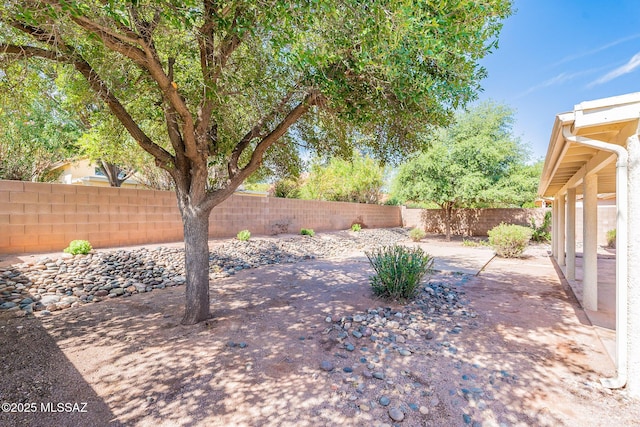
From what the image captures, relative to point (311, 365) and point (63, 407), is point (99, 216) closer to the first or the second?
point (63, 407)

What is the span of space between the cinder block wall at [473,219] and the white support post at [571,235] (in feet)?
40.0

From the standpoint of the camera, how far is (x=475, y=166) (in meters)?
14.7

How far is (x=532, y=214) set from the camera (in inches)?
684

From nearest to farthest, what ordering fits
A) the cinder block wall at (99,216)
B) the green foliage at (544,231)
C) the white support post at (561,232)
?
the cinder block wall at (99,216), the white support post at (561,232), the green foliage at (544,231)

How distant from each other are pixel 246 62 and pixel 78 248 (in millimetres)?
5747

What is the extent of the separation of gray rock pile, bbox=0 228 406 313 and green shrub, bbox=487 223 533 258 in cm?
679

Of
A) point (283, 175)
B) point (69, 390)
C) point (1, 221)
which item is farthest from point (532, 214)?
point (1, 221)

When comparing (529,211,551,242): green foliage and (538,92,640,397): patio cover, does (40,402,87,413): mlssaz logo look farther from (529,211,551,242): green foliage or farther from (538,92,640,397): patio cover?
(529,211,551,242): green foliage

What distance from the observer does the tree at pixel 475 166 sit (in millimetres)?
14344

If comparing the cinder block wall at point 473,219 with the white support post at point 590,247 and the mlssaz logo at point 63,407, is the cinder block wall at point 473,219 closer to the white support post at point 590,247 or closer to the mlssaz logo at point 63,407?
the white support post at point 590,247

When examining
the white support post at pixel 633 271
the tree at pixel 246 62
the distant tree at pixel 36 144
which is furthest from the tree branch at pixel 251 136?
the distant tree at pixel 36 144

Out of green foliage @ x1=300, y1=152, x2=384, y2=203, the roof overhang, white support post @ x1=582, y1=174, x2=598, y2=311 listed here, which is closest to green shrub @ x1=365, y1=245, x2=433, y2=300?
white support post @ x1=582, y1=174, x2=598, y2=311

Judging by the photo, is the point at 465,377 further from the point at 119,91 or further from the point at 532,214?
the point at 532,214

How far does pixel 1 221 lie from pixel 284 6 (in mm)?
7458
